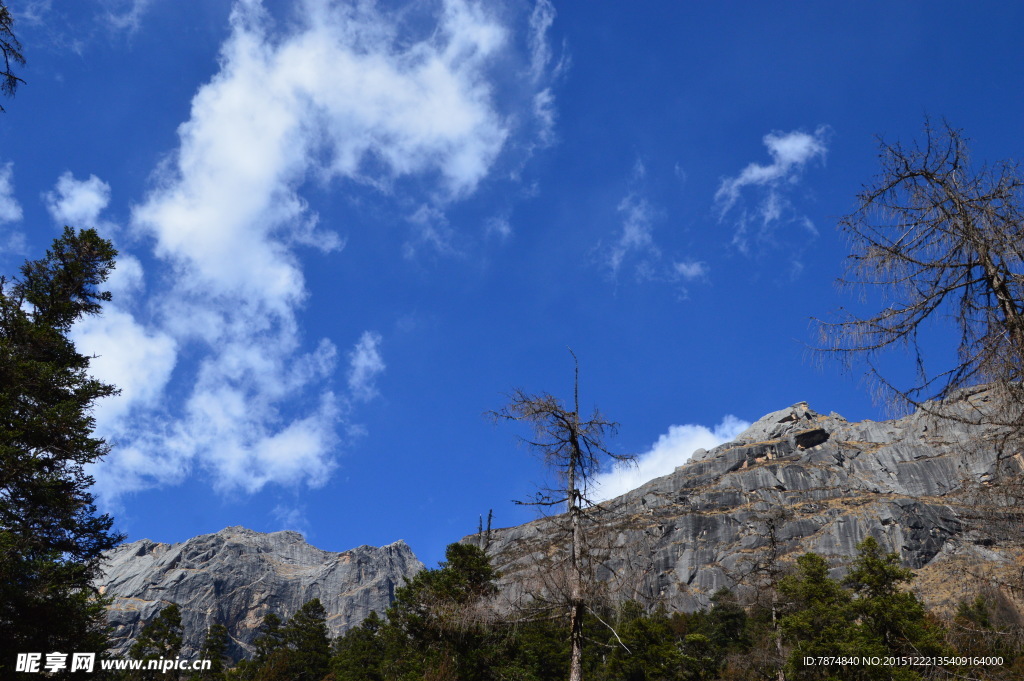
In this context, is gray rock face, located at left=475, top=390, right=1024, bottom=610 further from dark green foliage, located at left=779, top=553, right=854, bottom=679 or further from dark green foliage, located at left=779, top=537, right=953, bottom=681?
dark green foliage, located at left=779, top=537, right=953, bottom=681

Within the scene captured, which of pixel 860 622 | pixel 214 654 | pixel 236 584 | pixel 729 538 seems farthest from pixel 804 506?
pixel 236 584

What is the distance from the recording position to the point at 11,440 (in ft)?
43.8

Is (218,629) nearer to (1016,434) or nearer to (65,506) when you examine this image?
(65,506)

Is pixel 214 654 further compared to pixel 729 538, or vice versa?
pixel 729 538

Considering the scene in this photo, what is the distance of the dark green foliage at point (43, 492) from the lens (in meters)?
13.1

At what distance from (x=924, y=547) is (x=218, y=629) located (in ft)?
285

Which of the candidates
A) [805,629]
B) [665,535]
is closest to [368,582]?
[665,535]

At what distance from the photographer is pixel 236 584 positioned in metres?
136

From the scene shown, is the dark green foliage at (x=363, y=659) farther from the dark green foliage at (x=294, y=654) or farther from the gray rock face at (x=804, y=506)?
the gray rock face at (x=804, y=506)

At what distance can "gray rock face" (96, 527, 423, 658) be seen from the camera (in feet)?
404

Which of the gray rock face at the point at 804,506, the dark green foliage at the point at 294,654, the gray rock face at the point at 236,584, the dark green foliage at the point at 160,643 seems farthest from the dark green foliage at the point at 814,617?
the gray rock face at the point at 236,584

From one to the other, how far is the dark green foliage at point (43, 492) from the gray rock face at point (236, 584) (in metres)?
118

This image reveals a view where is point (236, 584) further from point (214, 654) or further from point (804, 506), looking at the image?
point (804, 506)

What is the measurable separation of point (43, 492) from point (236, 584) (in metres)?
144
